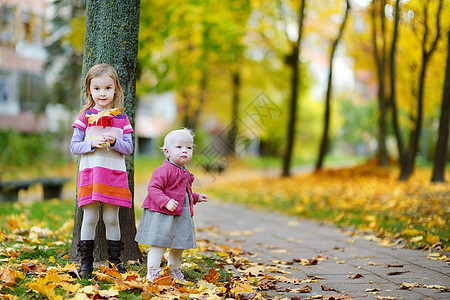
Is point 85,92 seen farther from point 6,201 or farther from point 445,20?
point 445,20

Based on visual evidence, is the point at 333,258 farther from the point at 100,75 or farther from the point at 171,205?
the point at 100,75

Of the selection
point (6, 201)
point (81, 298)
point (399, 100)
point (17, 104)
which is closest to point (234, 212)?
point (6, 201)

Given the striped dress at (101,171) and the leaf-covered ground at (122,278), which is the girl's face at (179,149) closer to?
the striped dress at (101,171)

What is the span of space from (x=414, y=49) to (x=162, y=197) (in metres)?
15.7

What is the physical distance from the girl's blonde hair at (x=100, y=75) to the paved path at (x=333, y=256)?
2007 millimetres

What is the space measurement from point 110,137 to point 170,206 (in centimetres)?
71

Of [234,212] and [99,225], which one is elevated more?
[99,225]

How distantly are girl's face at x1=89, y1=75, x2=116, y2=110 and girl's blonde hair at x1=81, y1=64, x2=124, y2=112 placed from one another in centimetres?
4

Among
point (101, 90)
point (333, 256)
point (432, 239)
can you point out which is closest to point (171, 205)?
point (101, 90)

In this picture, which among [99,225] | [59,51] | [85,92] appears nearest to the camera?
[85,92]

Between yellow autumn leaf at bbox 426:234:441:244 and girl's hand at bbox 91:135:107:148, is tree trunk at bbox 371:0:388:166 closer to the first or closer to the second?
yellow autumn leaf at bbox 426:234:441:244

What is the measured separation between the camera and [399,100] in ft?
70.5

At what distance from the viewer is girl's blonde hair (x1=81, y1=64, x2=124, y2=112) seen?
13.8ft

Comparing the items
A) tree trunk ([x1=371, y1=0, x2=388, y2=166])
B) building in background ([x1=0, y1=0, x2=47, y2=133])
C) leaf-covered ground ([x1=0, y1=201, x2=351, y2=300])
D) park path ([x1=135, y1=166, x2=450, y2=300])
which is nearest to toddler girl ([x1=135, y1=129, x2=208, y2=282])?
leaf-covered ground ([x1=0, y1=201, x2=351, y2=300])
